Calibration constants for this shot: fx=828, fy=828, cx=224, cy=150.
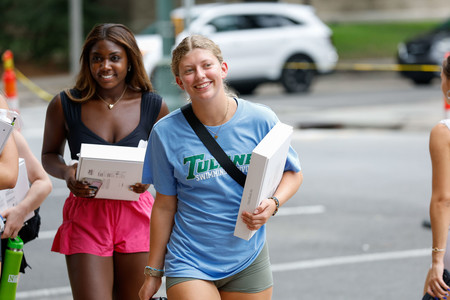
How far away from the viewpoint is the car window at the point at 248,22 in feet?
65.6

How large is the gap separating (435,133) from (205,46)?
1.07 meters

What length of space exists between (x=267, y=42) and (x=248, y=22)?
0.69 m

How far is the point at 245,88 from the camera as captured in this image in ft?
68.6

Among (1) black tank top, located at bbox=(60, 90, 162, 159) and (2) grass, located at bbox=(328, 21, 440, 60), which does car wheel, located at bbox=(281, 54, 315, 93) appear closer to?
(2) grass, located at bbox=(328, 21, 440, 60)

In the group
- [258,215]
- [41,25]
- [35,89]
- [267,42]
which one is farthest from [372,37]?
[258,215]

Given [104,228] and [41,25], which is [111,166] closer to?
[104,228]

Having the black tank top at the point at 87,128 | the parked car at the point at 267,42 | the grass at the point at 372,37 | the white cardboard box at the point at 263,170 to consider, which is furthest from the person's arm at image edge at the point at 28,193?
the grass at the point at 372,37

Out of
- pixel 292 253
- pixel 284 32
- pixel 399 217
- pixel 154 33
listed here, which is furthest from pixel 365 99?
pixel 292 253

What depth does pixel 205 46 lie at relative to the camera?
354 cm

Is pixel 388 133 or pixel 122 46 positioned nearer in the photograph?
pixel 122 46

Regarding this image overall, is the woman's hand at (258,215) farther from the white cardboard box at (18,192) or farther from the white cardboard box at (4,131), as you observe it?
the white cardboard box at (18,192)

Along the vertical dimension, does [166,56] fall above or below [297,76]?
above

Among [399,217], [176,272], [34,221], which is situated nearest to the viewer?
[176,272]

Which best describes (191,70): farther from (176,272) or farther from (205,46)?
(176,272)
